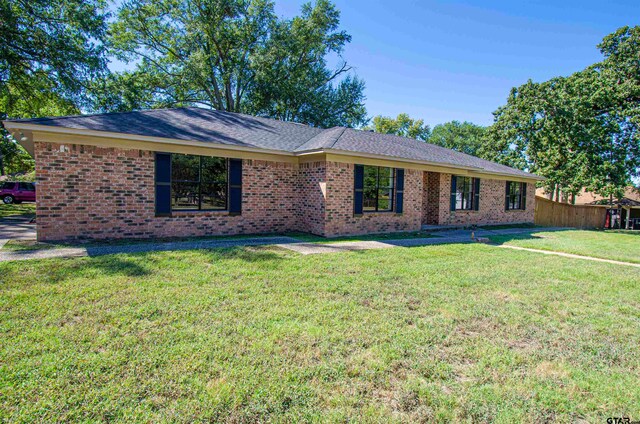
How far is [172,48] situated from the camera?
80.3ft

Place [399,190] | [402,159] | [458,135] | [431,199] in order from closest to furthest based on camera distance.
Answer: [402,159]
[399,190]
[431,199]
[458,135]

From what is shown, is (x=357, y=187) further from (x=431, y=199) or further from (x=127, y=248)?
(x=127, y=248)

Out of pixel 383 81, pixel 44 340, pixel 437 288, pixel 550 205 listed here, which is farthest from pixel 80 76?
pixel 550 205

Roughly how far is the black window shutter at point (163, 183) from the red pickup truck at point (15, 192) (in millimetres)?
22171

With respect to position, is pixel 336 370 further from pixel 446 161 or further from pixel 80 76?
pixel 80 76

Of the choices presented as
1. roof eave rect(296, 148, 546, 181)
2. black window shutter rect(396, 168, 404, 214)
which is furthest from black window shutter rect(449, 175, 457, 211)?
black window shutter rect(396, 168, 404, 214)

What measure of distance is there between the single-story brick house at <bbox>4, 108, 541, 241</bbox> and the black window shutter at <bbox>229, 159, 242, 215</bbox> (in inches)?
1.2

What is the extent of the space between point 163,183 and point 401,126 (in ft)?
134

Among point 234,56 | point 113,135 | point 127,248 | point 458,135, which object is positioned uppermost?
point 458,135

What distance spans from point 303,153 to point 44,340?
824 centimetres

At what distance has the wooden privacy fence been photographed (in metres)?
19.7

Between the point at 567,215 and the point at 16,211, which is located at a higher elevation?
the point at 567,215

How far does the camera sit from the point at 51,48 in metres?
16.3

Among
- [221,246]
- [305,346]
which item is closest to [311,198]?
[221,246]
